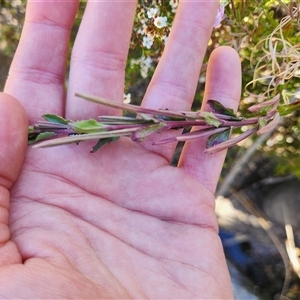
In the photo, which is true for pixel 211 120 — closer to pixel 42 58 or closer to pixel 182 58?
pixel 182 58

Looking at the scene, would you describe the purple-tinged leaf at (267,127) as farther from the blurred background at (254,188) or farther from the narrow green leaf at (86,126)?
the blurred background at (254,188)

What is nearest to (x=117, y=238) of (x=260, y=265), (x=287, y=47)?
(x=287, y=47)

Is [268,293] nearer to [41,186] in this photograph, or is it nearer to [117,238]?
[117,238]

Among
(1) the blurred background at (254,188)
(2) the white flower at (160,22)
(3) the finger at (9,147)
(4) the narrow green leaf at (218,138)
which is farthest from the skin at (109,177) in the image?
(1) the blurred background at (254,188)

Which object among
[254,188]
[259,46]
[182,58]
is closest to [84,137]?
[182,58]

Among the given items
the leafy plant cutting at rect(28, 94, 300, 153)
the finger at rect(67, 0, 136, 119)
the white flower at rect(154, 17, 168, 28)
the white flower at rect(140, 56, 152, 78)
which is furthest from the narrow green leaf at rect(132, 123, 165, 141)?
the white flower at rect(140, 56, 152, 78)
